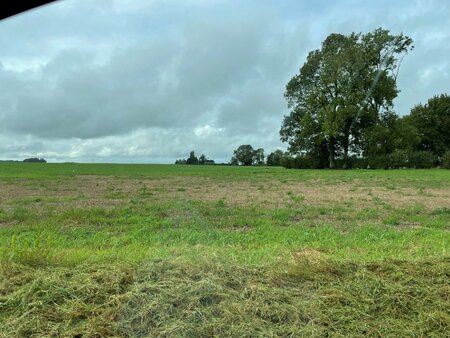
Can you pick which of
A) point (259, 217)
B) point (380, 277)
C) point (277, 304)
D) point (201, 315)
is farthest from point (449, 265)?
point (259, 217)

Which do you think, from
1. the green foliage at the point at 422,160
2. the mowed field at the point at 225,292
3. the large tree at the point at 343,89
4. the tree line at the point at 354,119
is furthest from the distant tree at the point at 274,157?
the mowed field at the point at 225,292

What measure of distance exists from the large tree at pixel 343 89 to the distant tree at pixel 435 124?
670 inches

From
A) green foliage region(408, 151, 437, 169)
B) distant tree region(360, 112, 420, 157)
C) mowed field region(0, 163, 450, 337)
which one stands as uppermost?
distant tree region(360, 112, 420, 157)

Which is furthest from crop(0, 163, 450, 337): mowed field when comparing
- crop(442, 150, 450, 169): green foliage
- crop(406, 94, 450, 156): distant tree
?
crop(406, 94, 450, 156): distant tree

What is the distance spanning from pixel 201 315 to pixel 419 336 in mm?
1891

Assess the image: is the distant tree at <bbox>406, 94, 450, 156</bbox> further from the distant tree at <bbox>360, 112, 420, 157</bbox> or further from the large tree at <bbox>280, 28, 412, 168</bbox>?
the large tree at <bbox>280, 28, 412, 168</bbox>

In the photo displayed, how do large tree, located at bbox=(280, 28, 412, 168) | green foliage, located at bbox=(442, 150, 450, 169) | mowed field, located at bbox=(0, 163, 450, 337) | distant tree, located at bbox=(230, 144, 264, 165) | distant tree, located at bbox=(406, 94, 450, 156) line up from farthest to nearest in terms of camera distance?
distant tree, located at bbox=(406, 94, 450, 156)
green foliage, located at bbox=(442, 150, 450, 169)
distant tree, located at bbox=(230, 144, 264, 165)
large tree, located at bbox=(280, 28, 412, 168)
mowed field, located at bbox=(0, 163, 450, 337)

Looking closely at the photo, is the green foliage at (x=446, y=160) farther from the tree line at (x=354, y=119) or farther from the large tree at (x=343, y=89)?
the large tree at (x=343, y=89)

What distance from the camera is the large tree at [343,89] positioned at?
7812mm

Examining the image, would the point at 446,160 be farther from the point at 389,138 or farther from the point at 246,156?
the point at 246,156

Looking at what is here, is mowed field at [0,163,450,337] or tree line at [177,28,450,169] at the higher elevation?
tree line at [177,28,450,169]

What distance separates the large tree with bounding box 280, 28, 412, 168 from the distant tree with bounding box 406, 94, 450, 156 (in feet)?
55.8

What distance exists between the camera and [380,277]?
461 centimetres

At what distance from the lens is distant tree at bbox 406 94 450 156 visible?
192ft
